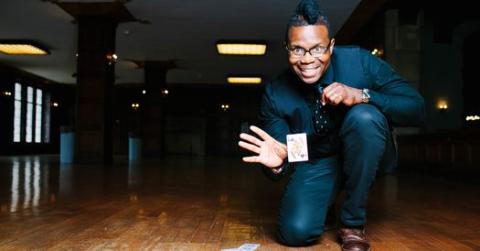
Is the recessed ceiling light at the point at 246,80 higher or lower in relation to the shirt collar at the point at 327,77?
higher

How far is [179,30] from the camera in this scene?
1319 cm

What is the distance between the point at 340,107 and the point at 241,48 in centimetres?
1263

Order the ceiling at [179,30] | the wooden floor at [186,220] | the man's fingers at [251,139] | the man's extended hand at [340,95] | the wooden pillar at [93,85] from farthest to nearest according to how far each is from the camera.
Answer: the wooden pillar at [93,85]
the ceiling at [179,30]
the wooden floor at [186,220]
the man's fingers at [251,139]
the man's extended hand at [340,95]

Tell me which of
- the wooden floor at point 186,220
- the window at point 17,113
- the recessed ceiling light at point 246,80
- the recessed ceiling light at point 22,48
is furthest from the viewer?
the recessed ceiling light at point 246,80

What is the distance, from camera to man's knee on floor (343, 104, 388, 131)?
6.59 feet

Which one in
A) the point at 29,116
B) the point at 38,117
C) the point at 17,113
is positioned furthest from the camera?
the point at 38,117

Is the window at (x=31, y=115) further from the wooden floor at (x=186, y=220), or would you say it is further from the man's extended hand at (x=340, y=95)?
the man's extended hand at (x=340, y=95)

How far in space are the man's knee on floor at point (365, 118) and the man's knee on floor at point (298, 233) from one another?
1.57 feet

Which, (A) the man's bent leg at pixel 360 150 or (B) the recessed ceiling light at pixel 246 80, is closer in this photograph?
(A) the man's bent leg at pixel 360 150

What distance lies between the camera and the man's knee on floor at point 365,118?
2010mm

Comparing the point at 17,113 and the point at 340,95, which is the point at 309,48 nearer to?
the point at 340,95

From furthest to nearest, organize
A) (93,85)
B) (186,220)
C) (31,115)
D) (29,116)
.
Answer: (31,115) < (29,116) < (93,85) < (186,220)

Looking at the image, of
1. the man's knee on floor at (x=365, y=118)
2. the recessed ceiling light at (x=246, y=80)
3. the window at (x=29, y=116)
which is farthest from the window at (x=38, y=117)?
the man's knee on floor at (x=365, y=118)

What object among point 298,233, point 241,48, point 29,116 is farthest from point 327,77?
point 29,116
